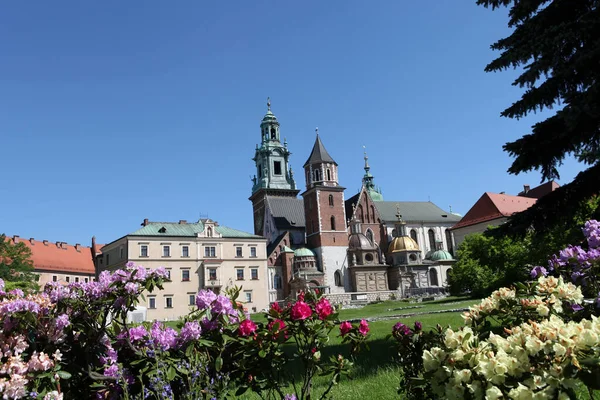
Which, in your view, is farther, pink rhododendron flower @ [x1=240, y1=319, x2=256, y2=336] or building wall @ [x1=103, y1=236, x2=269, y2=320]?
building wall @ [x1=103, y1=236, x2=269, y2=320]

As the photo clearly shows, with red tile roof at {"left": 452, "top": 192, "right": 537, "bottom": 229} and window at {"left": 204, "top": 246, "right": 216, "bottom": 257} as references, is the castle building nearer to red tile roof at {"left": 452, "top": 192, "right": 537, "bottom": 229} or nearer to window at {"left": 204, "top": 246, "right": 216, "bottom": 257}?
window at {"left": 204, "top": 246, "right": 216, "bottom": 257}

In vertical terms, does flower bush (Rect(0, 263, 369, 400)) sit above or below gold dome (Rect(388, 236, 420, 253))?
below

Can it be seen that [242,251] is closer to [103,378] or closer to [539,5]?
[539,5]

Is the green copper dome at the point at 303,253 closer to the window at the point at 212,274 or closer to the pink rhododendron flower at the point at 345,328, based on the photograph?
the window at the point at 212,274

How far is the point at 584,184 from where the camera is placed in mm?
9742

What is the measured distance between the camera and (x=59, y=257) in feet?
211

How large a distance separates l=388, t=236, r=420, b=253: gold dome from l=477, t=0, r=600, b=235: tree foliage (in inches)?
1964

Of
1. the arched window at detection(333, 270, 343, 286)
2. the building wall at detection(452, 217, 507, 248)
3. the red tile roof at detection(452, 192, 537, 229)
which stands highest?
the red tile roof at detection(452, 192, 537, 229)

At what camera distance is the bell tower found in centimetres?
6944

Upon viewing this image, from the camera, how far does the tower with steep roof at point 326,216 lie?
56.4 metres

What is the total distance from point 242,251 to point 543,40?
43.8m

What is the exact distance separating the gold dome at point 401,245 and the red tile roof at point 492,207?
5788 mm

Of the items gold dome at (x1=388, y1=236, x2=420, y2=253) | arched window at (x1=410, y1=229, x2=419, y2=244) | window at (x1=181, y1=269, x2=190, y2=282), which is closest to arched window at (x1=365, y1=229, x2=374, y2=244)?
gold dome at (x1=388, y1=236, x2=420, y2=253)

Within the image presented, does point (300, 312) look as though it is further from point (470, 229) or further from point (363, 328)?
point (470, 229)
